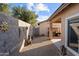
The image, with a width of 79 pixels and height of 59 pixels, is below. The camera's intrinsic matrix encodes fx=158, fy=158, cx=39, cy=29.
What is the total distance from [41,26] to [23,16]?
138 inches

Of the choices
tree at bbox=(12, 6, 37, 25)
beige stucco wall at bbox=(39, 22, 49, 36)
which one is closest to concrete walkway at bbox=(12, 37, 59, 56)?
tree at bbox=(12, 6, 37, 25)

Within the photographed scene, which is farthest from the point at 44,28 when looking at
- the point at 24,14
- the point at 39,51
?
the point at 39,51

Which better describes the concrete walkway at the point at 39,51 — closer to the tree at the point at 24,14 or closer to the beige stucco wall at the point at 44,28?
the tree at the point at 24,14

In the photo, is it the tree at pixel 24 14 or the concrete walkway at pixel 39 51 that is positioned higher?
the tree at pixel 24 14

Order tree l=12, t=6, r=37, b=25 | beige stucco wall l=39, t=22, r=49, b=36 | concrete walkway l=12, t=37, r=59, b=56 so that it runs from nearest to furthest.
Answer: concrete walkway l=12, t=37, r=59, b=56
tree l=12, t=6, r=37, b=25
beige stucco wall l=39, t=22, r=49, b=36

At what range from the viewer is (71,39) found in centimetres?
623

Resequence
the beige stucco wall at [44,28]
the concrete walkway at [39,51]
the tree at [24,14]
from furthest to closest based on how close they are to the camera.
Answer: the beige stucco wall at [44,28]
the tree at [24,14]
the concrete walkway at [39,51]

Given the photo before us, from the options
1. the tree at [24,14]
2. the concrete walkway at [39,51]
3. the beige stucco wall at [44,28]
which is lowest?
the concrete walkway at [39,51]

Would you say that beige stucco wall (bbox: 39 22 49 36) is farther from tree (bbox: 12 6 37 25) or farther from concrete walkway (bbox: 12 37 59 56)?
concrete walkway (bbox: 12 37 59 56)

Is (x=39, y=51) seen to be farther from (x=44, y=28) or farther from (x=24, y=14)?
(x=24, y=14)

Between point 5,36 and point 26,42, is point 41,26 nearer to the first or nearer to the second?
point 26,42

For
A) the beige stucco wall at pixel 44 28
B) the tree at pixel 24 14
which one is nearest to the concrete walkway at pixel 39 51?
the tree at pixel 24 14

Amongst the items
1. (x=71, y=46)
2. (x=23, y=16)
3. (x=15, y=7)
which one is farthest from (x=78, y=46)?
(x=15, y=7)

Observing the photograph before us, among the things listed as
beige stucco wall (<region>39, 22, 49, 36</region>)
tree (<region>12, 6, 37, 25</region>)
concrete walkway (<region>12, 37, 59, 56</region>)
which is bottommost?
concrete walkway (<region>12, 37, 59, 56</region>)
